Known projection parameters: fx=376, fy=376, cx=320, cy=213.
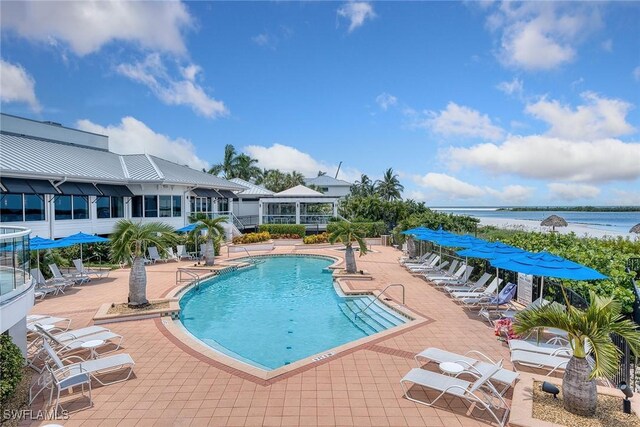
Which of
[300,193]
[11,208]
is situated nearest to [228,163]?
[300,193]

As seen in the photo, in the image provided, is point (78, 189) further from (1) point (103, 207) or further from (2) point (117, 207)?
(2) point (117, 207)

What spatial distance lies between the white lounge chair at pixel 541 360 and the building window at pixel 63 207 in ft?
79.7

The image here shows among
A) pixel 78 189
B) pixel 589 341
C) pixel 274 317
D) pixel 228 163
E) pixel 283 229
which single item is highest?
pixel 228 163

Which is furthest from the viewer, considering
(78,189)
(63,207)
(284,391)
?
(78,189)

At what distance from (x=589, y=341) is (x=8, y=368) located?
8.97 m

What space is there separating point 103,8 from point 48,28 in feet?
18.8

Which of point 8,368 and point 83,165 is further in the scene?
point 83,165

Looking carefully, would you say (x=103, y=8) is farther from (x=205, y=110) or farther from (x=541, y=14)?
(x=205, y=110)

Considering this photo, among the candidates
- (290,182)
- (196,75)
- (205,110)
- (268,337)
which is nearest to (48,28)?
(196,75)

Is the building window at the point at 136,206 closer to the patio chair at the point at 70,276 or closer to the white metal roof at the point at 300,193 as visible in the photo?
the patio chair at the point at 70,276

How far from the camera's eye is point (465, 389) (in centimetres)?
590

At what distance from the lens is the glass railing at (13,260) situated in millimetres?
6775

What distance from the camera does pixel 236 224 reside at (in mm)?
37250

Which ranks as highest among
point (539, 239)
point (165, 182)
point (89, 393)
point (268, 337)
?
point (165, 182)
